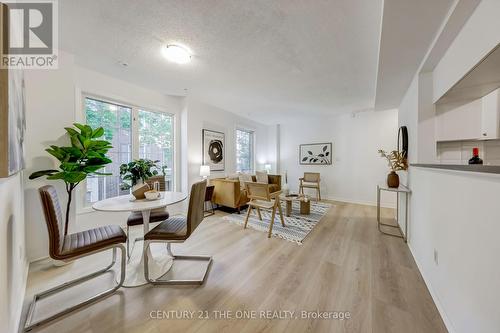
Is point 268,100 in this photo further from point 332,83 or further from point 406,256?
point 406,256

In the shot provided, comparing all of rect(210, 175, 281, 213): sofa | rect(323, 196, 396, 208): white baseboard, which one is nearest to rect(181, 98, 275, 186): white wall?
rect(210, 175, 281, 213): sofa

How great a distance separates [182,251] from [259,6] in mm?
2690

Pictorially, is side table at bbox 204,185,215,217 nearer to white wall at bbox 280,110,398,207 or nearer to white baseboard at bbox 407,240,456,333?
white wall at bbox 280,110,398,207

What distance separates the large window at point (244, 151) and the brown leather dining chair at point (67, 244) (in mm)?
4138

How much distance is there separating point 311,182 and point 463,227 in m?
4.39

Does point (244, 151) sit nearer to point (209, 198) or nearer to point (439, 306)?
point (209, 198)

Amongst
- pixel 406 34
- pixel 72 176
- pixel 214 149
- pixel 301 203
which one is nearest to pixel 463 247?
pixel 406 34

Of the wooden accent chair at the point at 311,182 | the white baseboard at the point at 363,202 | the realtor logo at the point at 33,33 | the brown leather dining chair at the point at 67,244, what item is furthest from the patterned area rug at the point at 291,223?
the realtor logo at the point at 33,33

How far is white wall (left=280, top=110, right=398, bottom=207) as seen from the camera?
4594 mm

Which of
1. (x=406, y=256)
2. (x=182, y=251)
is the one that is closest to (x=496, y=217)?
(x=406, y=256)

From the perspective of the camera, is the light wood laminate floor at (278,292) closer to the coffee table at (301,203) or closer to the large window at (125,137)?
the coffee table at (301,203)

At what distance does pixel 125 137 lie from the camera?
3248 millimetres

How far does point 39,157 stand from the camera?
6.55 feet

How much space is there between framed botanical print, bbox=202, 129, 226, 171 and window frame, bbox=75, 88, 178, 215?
67 centimetres
